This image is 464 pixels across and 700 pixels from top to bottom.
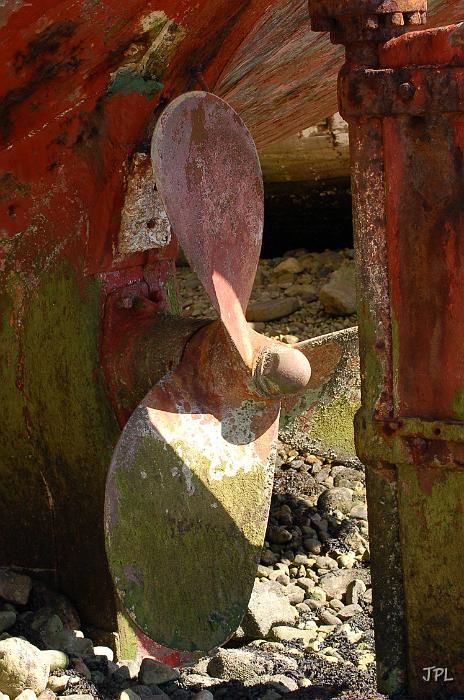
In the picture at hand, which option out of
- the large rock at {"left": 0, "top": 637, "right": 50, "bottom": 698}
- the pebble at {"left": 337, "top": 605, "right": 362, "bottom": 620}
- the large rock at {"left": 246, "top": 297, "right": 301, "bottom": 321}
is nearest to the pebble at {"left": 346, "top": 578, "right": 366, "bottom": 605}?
the pebble at {"left": 337, "top": 605, "right": 362, "bottom": 620}

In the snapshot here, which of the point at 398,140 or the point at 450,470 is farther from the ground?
the point at 398,140

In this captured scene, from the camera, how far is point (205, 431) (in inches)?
175

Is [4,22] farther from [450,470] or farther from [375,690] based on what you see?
[375,690]

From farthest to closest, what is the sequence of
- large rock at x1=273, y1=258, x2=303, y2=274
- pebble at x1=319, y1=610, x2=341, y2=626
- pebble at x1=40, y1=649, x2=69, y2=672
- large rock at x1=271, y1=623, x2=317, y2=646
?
1. large rock at x1=273, y1=258, x2=303, y2=274
2. pebble at x1=319, y1=610, x2=341, y2=626
3. large rock at x1=271, y1=623, x2=317, y2=646
4. pebble at x1=40, y1=649, x2=69, y2=672

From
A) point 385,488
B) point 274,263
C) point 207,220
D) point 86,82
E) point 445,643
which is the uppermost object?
point 86,82

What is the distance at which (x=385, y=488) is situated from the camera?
157 inches

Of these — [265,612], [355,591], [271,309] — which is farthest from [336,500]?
[271,309]

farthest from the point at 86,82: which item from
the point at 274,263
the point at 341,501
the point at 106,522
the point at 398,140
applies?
the point at 274,263

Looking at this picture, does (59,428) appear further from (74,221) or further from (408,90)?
(408,90)

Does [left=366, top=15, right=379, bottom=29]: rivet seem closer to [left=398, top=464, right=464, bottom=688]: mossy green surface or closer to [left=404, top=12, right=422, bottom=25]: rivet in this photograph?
[left=404, top=12, right=422, bottom=25]: rivet

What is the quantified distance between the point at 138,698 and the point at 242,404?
106 centimetres

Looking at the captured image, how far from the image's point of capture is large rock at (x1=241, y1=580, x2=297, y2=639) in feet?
17.0

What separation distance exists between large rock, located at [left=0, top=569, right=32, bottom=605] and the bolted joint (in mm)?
2319

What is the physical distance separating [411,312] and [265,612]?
1922 millimetres
